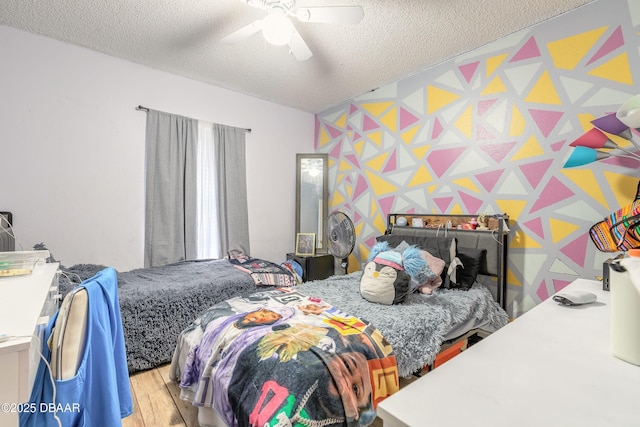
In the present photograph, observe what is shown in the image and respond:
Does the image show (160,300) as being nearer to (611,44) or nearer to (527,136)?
(527,136)

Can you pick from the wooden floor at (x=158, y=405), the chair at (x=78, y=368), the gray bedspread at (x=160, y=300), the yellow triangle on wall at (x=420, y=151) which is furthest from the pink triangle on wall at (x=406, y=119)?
the chair at (x=78, y=368)

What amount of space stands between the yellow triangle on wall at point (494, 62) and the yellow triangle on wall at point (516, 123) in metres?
0.40

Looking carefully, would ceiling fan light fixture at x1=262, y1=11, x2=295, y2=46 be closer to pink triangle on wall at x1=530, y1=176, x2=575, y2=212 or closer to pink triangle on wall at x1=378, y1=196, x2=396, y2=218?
pink triangle on wall at x1=378, y1=196, x2=396, y2=218

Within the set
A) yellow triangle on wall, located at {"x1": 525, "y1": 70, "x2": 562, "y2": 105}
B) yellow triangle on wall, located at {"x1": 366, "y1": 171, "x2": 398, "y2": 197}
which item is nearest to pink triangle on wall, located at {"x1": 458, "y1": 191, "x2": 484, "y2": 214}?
yellow triangle on wall, located at {"x1": 366, "y1": 171, "x2": 398, "y2": 197}

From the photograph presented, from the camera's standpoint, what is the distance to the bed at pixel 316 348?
1.12m

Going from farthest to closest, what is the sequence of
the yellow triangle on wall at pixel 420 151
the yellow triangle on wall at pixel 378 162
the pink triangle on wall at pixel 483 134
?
the yellow triangle on wall at pixel 378 162 → the yellow triangle on wall at pixel 420 151 → the pink triangle on wall at pixel 483 134

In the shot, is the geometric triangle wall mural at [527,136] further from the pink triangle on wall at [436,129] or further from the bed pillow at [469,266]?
the bed pillow at [469,266]

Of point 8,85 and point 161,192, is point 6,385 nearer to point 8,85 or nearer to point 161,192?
point 161,192

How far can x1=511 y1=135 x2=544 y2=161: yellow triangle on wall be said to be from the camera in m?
2.29

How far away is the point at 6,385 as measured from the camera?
0.67 m

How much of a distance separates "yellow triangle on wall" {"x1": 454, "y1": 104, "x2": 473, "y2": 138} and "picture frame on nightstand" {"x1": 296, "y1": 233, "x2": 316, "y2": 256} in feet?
6.97

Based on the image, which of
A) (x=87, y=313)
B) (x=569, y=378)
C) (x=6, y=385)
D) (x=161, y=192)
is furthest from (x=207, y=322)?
(x=161, y=192)

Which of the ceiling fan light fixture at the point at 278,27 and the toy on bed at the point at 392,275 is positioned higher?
the ceiling fan light fixture at the point at 278,27

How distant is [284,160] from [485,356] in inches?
144
